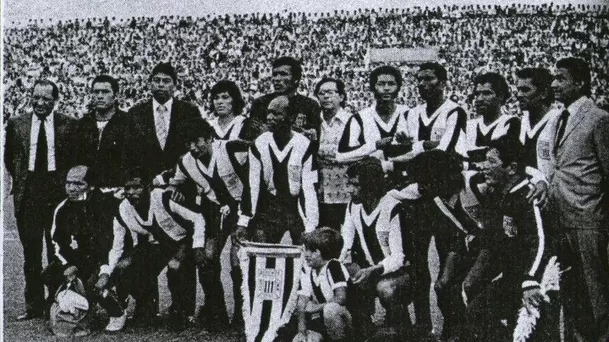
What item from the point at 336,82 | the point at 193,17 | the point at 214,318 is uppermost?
the point at 193,17

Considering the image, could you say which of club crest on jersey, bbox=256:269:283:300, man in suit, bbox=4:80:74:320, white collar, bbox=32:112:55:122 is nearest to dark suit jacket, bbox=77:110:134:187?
man in suit, bbox=4:80:74:320

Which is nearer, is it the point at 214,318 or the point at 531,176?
the point at 531,176

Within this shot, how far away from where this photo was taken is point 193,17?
4.57 meters

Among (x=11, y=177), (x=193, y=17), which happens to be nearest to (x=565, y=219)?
(x=193, y=17)

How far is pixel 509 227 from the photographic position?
3.88 meters

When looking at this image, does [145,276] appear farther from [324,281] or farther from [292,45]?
[292,45]

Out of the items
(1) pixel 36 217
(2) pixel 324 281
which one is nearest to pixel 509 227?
(2) pixel 324 281

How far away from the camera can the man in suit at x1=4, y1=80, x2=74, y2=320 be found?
4.52m

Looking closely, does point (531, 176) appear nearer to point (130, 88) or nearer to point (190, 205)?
point (190, 205)

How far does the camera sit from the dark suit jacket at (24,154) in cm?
454

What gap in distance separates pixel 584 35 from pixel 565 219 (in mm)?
963

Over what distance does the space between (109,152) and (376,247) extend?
1681 mm

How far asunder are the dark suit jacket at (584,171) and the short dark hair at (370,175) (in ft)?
2.77

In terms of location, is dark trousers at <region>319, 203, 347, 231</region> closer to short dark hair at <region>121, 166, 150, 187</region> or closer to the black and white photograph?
the black and white photograph
